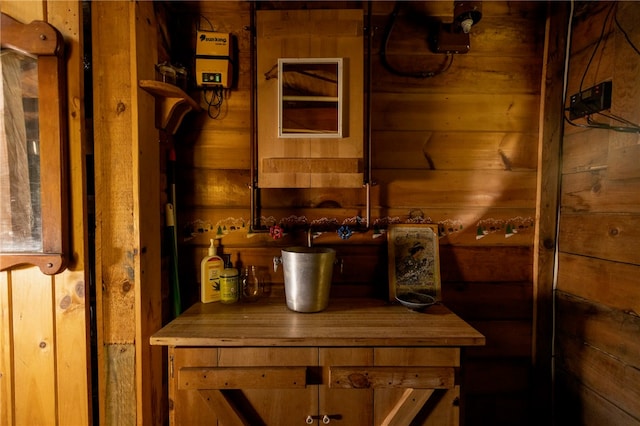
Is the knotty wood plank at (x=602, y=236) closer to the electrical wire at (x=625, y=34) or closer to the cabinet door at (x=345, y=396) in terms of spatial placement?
the electrical wire at (x=625, y=34)

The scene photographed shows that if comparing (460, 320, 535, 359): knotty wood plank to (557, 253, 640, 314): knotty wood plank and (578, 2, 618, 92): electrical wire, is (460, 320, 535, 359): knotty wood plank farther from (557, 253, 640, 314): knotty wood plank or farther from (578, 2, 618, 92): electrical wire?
(578, 2, 618, 92): electrical wire

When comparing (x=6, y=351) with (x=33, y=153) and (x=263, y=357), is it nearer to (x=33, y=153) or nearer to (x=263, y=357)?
(x=33, y=153)

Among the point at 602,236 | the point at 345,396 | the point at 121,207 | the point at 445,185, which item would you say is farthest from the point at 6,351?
the point at 602,236

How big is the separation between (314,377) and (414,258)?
0.65 meters

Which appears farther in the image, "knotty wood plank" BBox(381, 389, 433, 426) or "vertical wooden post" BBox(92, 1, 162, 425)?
"vertical wooden post" BBox(92, 1, 162, 425)

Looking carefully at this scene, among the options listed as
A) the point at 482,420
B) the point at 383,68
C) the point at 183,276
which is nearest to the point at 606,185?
the point at 383,68

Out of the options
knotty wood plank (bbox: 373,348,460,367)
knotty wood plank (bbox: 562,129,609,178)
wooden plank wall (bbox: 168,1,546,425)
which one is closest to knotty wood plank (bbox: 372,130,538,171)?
wooden plank wall (bbox: 168,1,546,425)

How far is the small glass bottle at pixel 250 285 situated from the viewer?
1229mm

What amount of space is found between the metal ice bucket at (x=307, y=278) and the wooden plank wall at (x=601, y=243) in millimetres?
1002

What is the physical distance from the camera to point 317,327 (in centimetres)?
94

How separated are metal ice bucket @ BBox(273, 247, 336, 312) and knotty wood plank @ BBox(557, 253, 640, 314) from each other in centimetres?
100

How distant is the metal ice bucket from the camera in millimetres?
1031

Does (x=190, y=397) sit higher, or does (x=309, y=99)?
(x=309, y=99)

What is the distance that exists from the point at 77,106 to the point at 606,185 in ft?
6.19
